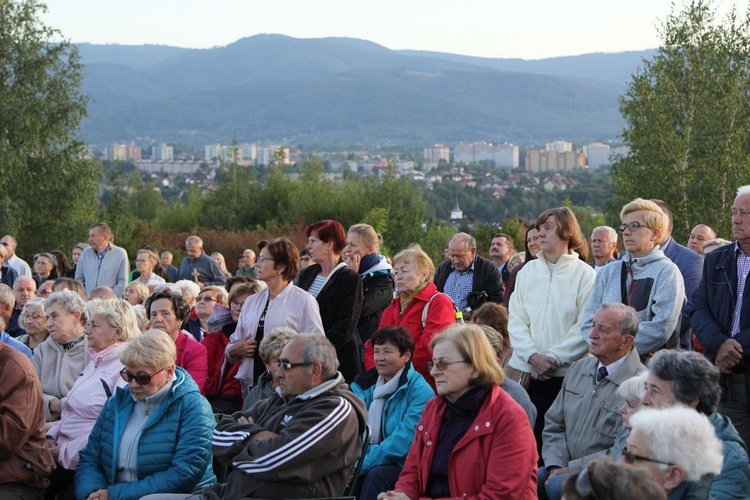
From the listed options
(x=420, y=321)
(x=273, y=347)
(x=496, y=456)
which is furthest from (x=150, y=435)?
(x=420, y=321)

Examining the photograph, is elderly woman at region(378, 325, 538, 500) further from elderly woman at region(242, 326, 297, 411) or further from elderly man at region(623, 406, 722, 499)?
elderly woman at region(242, 326, 297, 411)

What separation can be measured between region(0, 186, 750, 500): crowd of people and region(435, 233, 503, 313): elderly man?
59.4 inches

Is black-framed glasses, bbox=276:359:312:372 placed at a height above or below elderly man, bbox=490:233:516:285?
above

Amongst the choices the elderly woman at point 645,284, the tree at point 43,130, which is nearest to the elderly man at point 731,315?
the elderly woman at point 645,284

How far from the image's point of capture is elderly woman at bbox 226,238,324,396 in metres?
6.11

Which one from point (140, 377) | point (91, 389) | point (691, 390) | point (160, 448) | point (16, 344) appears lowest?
point (160, 448)

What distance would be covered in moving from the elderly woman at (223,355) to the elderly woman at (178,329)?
23 centimetres

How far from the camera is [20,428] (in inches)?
195

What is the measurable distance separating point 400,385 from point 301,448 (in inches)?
45.4

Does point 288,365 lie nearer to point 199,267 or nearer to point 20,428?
point 20,428

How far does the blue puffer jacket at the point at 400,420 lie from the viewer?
202 inches

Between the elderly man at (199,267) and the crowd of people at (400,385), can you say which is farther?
the elderly man at (199,267)

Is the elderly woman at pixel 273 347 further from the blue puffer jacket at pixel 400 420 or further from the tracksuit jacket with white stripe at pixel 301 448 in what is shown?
the tracksuit jacket with white stripe at pixel 301 448

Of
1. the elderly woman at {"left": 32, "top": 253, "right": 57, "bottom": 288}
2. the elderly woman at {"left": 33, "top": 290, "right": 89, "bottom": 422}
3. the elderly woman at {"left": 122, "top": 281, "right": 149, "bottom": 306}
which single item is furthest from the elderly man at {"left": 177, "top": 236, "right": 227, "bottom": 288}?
the elderly woman at {"left": 33, "top": 290, "right": 89, "bottom": 422}
